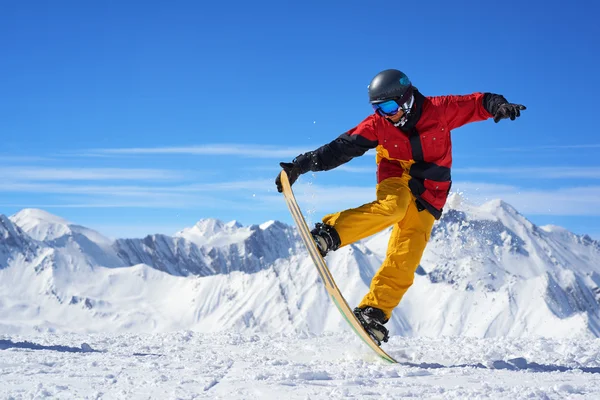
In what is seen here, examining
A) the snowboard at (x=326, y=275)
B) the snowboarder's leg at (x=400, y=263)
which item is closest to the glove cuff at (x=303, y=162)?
the snowboard at (x=326, y=275)

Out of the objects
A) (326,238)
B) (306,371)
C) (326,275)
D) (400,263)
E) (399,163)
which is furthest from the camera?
(399,163)

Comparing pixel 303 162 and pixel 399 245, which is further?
pixel 399 245

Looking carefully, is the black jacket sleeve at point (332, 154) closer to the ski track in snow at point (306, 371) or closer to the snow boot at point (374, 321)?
the snow boot at point (374, 321)

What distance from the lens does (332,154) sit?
6.55m

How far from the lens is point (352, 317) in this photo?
6.33 meters

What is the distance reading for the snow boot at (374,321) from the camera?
6512mm

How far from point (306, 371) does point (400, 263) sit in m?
2.02

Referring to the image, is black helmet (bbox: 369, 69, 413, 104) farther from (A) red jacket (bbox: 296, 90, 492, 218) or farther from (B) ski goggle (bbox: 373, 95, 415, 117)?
(A) red jacket (bbox: 296, 90, 492, 218)

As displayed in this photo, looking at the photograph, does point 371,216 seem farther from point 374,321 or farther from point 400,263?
point 374,321

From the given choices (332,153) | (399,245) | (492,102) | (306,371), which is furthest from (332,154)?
(306,371)

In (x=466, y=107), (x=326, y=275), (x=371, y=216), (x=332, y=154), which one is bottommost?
(x=326, y=275)

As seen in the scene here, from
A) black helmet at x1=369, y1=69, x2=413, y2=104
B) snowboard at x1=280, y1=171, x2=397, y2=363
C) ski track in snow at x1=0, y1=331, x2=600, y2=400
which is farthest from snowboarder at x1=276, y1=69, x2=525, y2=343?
ski track in snow at x1=0, y1=331, x2=600, y2=400

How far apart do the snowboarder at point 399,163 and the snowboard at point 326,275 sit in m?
0.11

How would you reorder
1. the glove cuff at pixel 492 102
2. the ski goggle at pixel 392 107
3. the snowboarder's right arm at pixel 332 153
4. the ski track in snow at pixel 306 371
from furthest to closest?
the snowboarder's right arm at pixel 332 153, the glove cuff at pixel 492 102, the ski goggle at pixel 392 107, the ski track in snow at pixel 306 371
